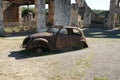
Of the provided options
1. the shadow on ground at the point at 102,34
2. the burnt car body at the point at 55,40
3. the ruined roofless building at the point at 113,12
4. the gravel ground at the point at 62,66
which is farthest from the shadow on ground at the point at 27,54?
the ruined roofless building at the point at 113,12

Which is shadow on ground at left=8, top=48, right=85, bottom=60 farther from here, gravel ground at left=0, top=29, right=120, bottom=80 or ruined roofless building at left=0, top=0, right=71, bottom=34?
ruined roofless building at left=0, top=0, right=71, bottom=34

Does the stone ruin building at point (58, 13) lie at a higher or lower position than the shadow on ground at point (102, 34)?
higher

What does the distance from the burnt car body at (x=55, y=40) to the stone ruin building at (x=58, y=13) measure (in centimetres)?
918

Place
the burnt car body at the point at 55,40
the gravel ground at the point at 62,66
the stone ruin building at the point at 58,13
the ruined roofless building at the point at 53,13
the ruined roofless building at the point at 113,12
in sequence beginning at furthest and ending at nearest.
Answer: the ruined roofless building at the point at 113,12, the stone ruin building at the point at 58,13, the ruined roofless building at the point at 53,13, the burnt car body at the point at 55,40, the gravel ground at the point at 62,66

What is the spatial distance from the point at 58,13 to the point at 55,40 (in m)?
11.6

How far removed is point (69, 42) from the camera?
1220cm

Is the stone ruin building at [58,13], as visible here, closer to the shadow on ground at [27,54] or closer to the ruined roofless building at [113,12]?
the ruined roofless building at [113,12]

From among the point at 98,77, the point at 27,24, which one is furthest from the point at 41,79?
the point at 27,24

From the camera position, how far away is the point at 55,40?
1161 cm

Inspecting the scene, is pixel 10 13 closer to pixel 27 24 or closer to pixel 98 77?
pixel 27 24

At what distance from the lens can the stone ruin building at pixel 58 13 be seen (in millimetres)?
21578

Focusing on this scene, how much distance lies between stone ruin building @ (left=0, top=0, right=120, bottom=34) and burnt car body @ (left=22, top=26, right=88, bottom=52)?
918cm

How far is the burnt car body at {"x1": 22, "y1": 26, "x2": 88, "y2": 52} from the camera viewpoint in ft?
36.9

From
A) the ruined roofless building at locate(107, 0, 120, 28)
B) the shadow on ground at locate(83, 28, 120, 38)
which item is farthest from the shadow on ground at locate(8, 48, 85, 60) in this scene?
the ruined roofless building at locate(107, 0, 120, 28)
